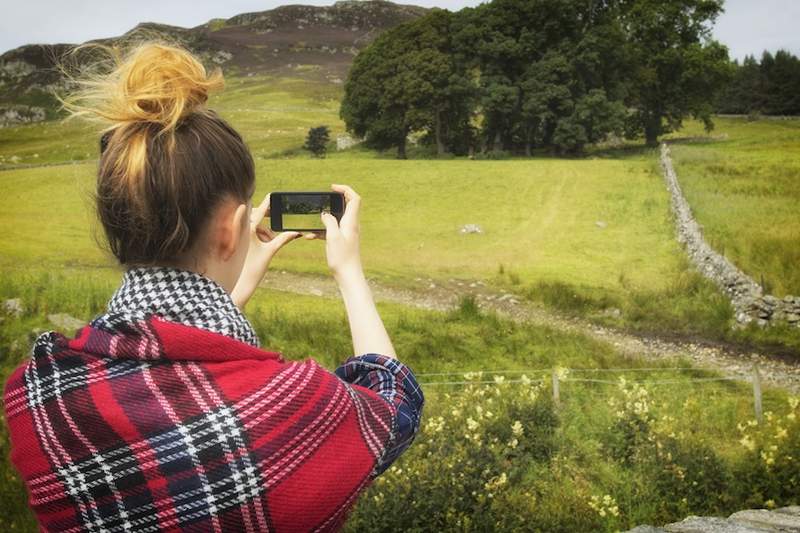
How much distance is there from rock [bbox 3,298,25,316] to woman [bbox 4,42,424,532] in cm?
945

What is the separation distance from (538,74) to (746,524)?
25.8m

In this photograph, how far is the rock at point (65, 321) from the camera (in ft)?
28.6

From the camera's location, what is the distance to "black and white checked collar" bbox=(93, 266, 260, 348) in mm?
1153

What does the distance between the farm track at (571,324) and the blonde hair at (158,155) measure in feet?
25.1

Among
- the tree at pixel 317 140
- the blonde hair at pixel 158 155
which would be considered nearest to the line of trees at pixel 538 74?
the tree at pixel 317 140

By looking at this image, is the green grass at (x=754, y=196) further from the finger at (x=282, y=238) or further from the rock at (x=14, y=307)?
the rock at (x=14, y=307)

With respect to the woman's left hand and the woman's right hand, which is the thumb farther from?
the woman's left hand

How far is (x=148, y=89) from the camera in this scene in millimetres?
1170

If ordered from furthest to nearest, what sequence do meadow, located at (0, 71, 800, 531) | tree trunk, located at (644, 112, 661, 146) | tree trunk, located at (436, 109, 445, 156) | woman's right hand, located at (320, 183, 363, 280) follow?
tree trunk, located at (644, 112, 661, 146) → tree trunk, located at (436, 109, 445, 156) → meadow, located at (0, 71, 800, 531) → woman's right hand, located at (320, 183, 363, 280)

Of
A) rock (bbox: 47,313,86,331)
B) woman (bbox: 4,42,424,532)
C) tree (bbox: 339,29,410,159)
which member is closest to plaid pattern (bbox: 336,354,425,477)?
woman (bbox: 4,42,424,532)

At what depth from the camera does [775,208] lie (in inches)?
569

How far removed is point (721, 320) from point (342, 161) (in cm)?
1541

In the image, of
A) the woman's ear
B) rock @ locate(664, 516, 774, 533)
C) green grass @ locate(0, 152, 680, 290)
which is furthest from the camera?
green grass @ locate(0, 152, 680, 290)

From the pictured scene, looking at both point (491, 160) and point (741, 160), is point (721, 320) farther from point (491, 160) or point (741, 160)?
point (491, 160)
